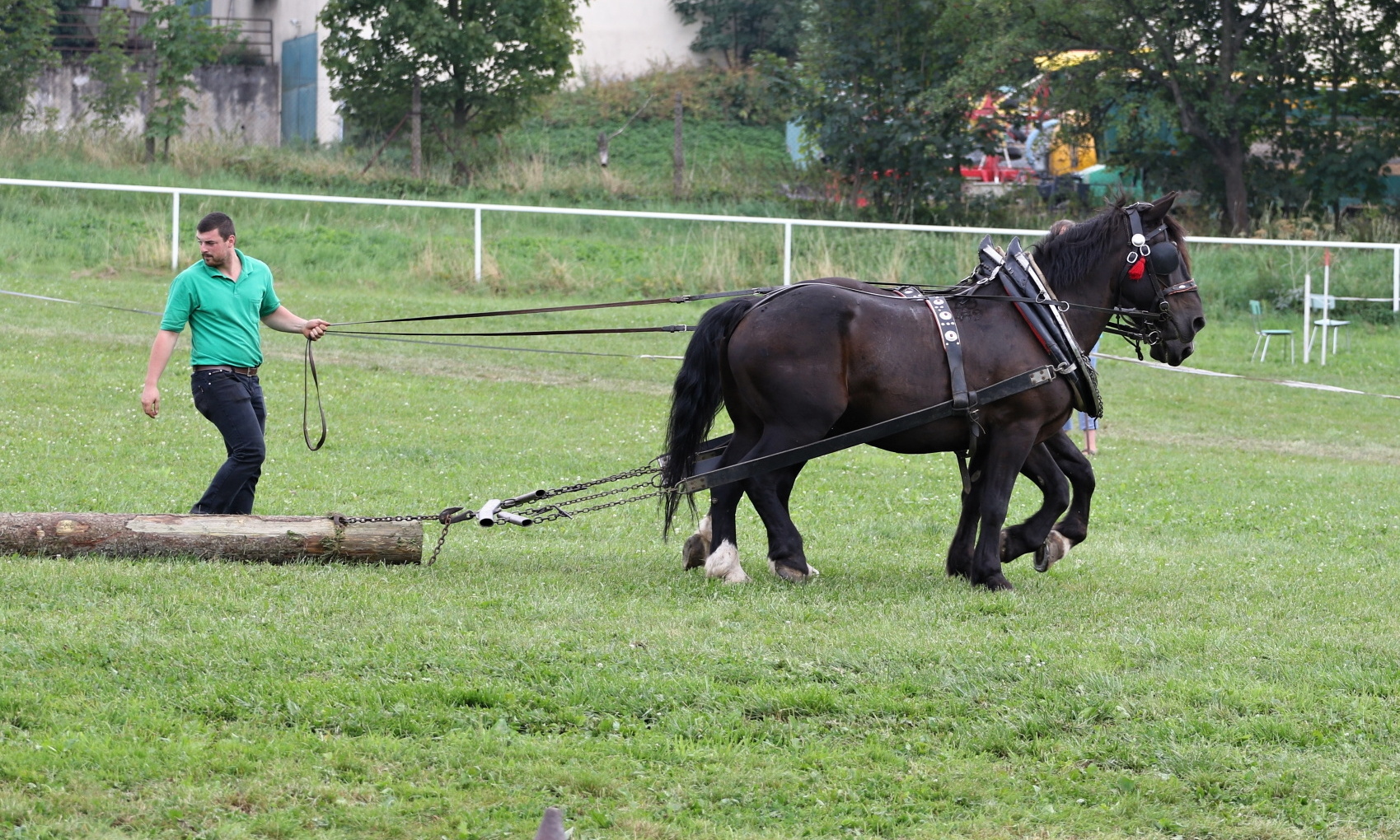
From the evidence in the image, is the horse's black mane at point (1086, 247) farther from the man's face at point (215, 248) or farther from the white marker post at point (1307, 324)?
the white marker post at point (1307, 324)

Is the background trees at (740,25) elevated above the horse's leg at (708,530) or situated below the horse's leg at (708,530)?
above

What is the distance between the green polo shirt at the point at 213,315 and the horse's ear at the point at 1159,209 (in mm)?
4620

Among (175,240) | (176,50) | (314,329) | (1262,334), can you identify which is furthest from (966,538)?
(176,50)

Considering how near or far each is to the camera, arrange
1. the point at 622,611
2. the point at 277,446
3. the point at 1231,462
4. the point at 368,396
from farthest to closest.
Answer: the point at 368,396 < the point at 1231,462 < the point at 277,446 < the point at 622,611

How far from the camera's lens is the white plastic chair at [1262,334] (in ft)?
64.4

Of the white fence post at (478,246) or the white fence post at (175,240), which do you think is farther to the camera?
the white fence post at (478,246)

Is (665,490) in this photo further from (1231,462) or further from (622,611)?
(1231,462)

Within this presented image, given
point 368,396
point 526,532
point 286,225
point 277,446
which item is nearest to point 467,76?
point 286,225

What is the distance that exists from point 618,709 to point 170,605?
7.24ft

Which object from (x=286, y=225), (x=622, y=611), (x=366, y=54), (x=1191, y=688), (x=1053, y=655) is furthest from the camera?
(x=366, y=54)

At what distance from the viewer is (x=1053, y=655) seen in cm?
588

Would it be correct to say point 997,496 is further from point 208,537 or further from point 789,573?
point 208,537

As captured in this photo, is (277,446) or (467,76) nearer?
(277,446)

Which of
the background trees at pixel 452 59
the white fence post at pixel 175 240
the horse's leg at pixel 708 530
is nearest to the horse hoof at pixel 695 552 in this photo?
the horse's leg at pixel 708 530
